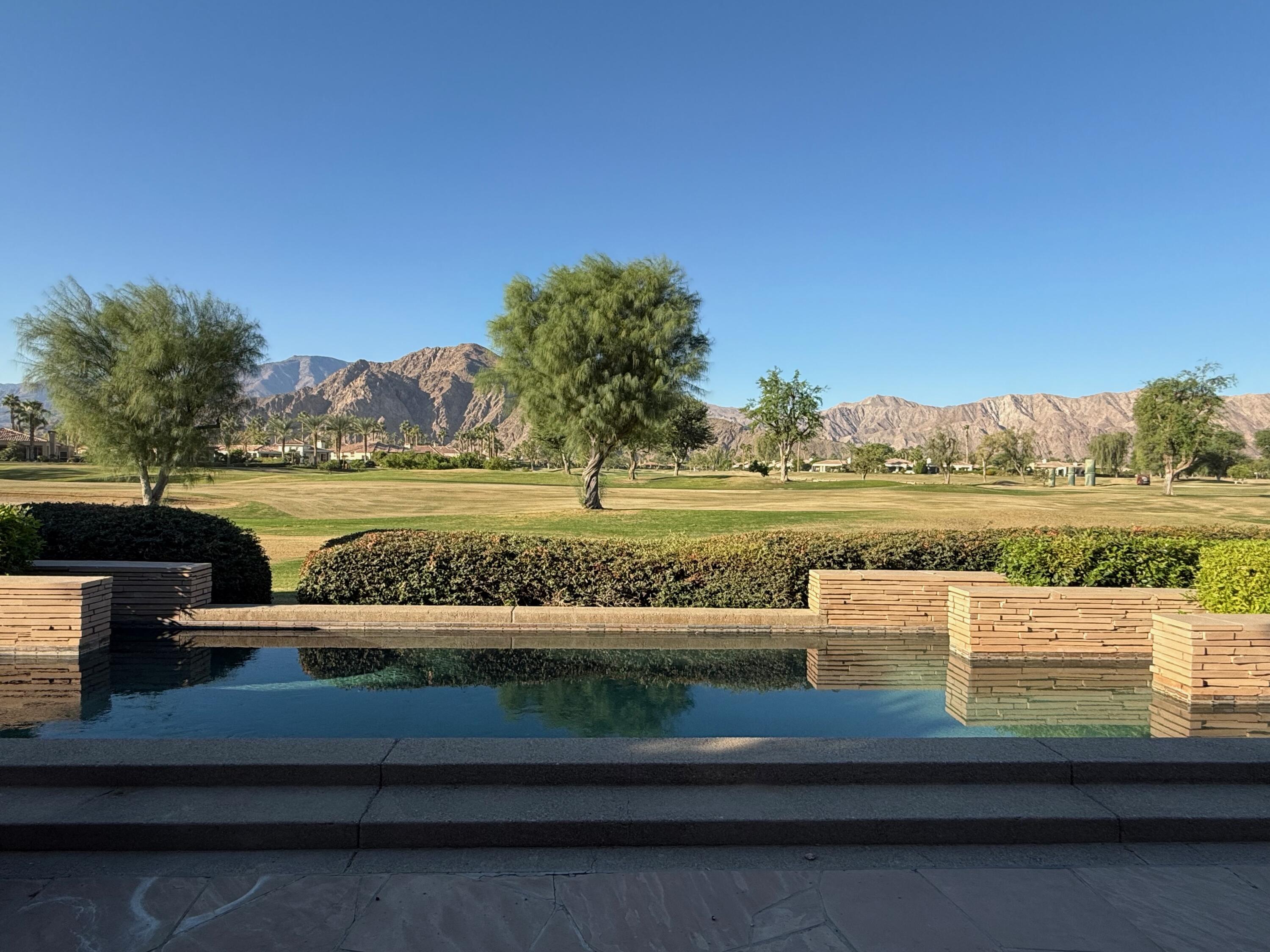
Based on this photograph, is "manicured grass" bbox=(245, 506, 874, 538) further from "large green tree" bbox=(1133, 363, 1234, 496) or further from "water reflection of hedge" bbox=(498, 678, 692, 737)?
"large green tree" bbox=(1133, 363, 1234, 496)

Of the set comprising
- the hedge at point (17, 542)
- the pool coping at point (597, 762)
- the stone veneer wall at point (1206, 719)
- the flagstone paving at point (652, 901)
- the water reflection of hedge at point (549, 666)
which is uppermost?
the hedge at point (17, 542)

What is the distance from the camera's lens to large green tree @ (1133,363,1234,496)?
4788cm

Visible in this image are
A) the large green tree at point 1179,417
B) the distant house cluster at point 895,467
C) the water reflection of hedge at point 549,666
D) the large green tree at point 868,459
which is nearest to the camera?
the water reflection of hedge at point 549,666

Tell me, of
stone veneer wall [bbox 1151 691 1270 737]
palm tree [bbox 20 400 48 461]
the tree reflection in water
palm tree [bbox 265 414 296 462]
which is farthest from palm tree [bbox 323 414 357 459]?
stone veneer wall [bbox 1151 691 1270 737]

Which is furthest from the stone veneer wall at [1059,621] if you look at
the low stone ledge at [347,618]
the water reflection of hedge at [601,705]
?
the low stone ledge at [347,618]

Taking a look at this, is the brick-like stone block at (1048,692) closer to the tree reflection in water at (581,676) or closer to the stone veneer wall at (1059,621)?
the stone veneer wall at (1059,621)

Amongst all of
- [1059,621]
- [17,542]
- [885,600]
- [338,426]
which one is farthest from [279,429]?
[1059,621]

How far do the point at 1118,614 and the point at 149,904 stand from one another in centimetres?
834

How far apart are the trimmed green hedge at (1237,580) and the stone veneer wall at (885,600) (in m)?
1.97

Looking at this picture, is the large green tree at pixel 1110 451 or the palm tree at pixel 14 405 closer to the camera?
the palm tree at pixel 14 405

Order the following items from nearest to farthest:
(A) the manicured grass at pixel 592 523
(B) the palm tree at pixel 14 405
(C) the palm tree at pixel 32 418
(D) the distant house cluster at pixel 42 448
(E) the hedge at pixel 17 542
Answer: (E) the hedge at pixel 17 542 → (A) the manicured grass at pixel 592 523 → (D) the distant house cluster at pixel 42 448 → (C) the palm tree at pixel 32 418 → (B) the palm tree at pixel 14 405

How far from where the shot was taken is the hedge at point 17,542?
850cm

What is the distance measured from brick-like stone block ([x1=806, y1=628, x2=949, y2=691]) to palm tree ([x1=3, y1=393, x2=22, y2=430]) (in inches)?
4439

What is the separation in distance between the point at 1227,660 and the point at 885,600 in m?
3.29
